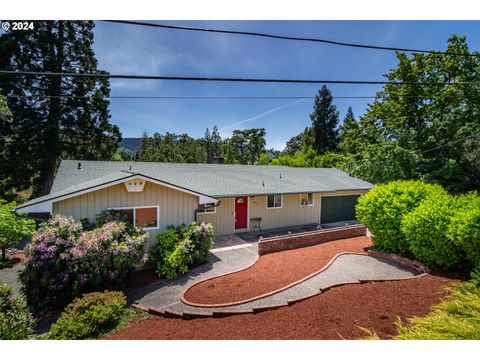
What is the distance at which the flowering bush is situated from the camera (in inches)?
261

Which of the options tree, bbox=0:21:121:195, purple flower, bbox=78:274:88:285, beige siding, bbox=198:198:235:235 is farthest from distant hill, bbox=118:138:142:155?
purple flower, bbox=78:274:88:285

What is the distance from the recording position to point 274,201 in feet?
49.2

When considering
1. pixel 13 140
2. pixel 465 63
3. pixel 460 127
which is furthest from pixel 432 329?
pixel 13 140

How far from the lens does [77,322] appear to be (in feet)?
17.6

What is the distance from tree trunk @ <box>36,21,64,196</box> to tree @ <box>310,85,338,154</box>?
37.9 m

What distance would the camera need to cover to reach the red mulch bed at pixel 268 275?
689 centimetres

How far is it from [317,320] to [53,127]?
23979 millimetres

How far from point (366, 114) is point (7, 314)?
84.4ft

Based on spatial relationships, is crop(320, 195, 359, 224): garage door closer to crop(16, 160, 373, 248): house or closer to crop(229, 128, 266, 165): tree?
crop(16, 160, 373, 248): house

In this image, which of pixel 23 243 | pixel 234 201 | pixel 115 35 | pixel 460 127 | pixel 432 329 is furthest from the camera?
pixel 460 127

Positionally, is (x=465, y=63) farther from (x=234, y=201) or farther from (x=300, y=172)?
(x=234, y=201)

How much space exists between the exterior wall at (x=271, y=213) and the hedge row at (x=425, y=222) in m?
5.43

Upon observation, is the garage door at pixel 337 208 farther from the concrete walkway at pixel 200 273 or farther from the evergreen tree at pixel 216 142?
the evergreen tree at pixel 216 142

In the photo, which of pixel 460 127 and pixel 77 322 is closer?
pixel 77 322
